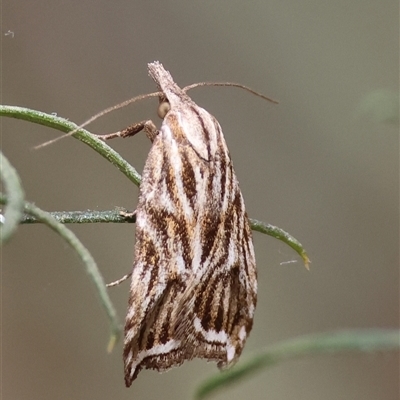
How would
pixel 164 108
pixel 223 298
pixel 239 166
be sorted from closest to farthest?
pixel 223 298 → pixel 164 108 → pixel 239 166

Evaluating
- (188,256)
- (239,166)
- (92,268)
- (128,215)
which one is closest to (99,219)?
(128,215)

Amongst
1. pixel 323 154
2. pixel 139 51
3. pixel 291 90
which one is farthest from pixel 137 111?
pixel 323 154

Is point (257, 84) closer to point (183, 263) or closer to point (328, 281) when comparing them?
point (328, 281)

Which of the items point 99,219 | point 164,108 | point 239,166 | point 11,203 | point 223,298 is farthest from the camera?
point 239,166

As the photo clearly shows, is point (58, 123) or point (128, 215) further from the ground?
point (58, 123)

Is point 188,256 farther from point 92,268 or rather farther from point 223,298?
point 92,268

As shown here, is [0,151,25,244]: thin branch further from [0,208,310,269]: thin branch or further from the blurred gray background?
the blurred gray background
